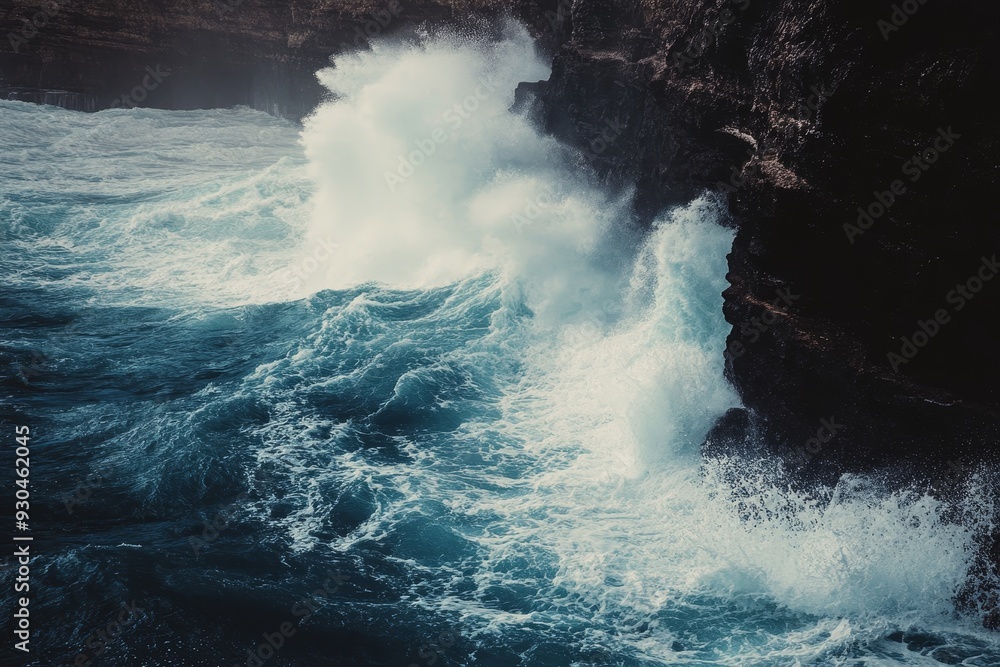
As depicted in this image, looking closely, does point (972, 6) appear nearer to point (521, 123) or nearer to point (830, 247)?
point (830, 247)

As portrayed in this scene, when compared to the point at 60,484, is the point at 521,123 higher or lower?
higher

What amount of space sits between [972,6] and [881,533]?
520 centimetres

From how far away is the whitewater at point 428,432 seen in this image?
25.0 ft

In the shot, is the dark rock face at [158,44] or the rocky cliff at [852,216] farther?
the dark rock face at [158,44]

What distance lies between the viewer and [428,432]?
1123 cm

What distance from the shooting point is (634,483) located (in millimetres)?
10141

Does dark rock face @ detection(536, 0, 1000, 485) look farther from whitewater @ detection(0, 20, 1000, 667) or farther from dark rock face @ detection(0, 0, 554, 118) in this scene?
dark rock face @ detection(0, 0, 554, 118)

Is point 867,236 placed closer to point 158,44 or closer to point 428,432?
point 428,432

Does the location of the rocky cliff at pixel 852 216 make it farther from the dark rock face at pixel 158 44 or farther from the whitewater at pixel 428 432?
the dark rock face at pixel 158 44

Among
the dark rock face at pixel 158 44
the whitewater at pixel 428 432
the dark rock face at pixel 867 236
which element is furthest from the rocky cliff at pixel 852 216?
the dark rock face at pixel 158 44

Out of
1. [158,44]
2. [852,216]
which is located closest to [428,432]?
[852,216]

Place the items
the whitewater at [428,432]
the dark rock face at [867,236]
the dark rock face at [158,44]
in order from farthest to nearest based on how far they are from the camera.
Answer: the dark rock face at [158,44] → the whitewater at [428,432] → the dark rock face at [867,236]

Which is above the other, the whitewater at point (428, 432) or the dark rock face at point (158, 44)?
the dark rock face at point (158, 44)

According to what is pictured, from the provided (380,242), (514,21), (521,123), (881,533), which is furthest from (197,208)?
(881,533)
